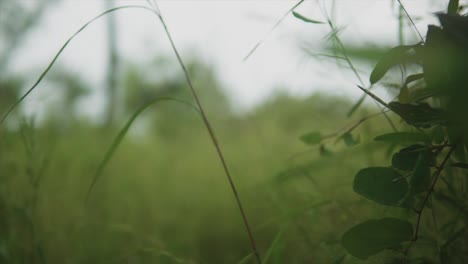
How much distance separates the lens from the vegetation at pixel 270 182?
1.25 ft

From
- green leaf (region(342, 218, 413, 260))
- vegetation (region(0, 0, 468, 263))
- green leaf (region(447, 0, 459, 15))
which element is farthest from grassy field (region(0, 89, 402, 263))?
green leaf (region(447, 0, 459, 15))

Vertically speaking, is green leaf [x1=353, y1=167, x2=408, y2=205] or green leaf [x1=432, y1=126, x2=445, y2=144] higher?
green leaf [x1=432, y1=126, x2=445, y2=144]

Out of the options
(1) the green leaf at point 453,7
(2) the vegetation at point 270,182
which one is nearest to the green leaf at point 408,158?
(2) the vegetation at point 270,182

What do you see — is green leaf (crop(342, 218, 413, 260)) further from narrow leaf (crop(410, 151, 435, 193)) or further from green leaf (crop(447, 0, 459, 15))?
green leaf (crop(447, 0, 459, 15))

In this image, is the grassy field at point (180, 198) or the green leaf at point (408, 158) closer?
the green leaf at point (408, 158)

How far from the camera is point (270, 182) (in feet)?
2.43

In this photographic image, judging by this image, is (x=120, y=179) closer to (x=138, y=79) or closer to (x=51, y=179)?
(x=51, y=179)

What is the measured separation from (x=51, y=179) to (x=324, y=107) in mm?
1254

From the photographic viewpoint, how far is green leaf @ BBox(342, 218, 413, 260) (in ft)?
1.26

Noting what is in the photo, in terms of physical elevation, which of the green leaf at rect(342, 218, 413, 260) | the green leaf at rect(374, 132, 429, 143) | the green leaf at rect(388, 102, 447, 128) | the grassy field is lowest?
the grassy field

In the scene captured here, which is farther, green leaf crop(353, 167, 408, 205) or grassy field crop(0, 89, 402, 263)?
grassy field crop(0, 89, 402, 263)

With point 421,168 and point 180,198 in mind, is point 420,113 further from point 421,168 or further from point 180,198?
point 180,198

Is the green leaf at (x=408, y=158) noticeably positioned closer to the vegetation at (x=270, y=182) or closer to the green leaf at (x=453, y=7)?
the vegetation at (x=270, y=182)

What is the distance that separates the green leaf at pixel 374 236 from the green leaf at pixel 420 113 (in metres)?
0.12
